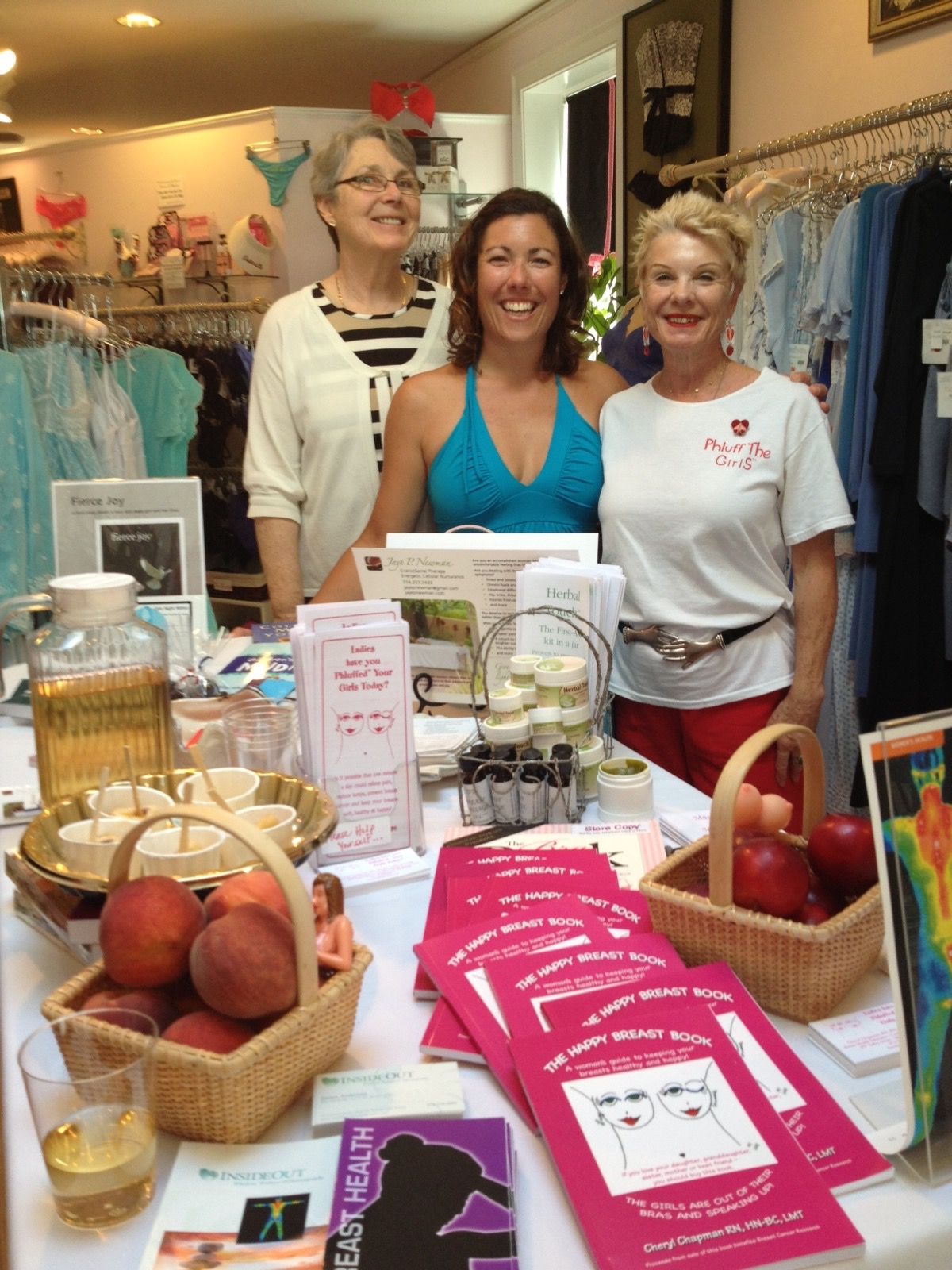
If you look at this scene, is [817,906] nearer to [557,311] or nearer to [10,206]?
[557,311]

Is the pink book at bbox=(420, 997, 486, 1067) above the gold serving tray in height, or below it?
below

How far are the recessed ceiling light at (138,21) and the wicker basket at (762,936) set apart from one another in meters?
5.70

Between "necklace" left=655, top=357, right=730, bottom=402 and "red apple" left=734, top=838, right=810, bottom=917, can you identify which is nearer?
"red apple" left=734, top=838, right=810, bottom=917

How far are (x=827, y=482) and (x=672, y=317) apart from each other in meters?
0.42

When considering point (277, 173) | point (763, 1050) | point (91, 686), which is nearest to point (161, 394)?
point (277, 173)

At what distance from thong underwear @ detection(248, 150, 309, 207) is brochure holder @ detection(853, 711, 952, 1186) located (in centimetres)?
540

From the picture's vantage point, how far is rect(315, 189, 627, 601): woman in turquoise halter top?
6.90 feet

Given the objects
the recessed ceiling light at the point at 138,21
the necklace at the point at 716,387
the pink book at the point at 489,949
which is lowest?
the pink book at the point at 489,949

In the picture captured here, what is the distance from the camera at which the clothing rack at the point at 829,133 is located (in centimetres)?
266

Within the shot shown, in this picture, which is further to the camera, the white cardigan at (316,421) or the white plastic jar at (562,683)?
the white cardigan at (316,421)

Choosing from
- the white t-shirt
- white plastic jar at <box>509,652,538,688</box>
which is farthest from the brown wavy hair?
white plastic jar at <box>509,652,538,688</box>

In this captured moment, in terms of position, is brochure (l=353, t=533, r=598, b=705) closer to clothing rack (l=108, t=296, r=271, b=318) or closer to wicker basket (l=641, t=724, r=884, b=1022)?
wicker basket (l=641, t=724, r=884, b=1022)

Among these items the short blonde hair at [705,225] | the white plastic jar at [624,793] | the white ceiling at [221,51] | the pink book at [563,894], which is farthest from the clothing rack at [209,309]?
the pink book at [563,894]

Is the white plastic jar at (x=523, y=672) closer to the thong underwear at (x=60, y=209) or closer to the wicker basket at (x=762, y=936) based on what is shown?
the wicker basket at (x=762, y=936)
